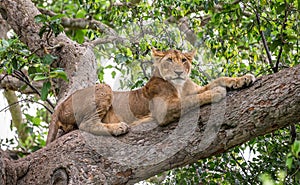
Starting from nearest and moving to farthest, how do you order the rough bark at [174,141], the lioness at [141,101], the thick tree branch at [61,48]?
the rough bark at [174,141]
the lioness at [141,101]
the thick tree branch at [61,48]

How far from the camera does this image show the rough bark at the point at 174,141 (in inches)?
153

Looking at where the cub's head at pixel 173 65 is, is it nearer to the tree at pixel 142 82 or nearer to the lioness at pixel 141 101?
the lioness at pixel 141 101

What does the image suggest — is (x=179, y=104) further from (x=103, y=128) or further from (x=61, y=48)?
(x=61, y=48)

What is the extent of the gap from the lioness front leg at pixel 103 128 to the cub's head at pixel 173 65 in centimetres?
95

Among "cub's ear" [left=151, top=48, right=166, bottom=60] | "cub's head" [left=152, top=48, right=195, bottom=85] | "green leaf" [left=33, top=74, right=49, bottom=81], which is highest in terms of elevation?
"cub's ear" [left=151, top=48, right=166, bottom=60]

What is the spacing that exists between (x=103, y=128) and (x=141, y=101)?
0.63 meters

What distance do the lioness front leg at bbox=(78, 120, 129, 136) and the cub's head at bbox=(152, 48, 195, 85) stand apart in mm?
954

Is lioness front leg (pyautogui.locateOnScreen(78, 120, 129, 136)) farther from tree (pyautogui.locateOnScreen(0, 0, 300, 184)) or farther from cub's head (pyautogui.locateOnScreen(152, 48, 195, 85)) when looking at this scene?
cub's head (pyautogui.locateOnScreen(152, 48, 195, 85))

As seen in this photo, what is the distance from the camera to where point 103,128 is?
4.70m

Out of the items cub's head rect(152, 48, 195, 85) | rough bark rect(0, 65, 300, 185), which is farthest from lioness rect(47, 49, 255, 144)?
rough bark rect(0, 65, 300, 185)

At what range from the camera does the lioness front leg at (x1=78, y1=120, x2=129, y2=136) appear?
4.43 metres

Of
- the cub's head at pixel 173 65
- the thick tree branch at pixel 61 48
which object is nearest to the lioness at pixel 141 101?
the cub's head at pixel 173 65

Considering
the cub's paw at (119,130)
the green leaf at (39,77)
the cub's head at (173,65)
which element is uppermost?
the cub's head at (173,65)

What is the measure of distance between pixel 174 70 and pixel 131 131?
1.18 metres
